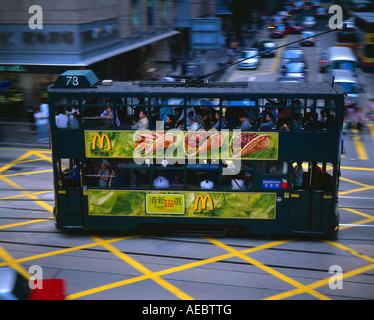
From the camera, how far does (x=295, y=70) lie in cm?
3012

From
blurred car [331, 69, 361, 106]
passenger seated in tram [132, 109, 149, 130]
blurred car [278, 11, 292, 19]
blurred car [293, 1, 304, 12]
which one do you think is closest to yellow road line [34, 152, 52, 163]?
passenger seated in tram [132, 109, 149, 130]

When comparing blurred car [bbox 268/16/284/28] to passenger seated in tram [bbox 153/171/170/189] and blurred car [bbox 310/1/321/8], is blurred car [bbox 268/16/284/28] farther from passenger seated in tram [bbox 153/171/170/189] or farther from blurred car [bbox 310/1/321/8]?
passenger seated in tram [bbox 153/171/170/189]

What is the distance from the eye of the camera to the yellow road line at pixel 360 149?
17.2 metres

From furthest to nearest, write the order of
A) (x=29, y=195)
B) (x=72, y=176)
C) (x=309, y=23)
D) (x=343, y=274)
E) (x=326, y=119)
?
(x=309, y=23) < (x=29, y=195) < (x=72, y=176) < (x=326, y=119) < (x=343, y=274)

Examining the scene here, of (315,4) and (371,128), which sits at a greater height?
(315,4)

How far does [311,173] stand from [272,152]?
3.20 feet

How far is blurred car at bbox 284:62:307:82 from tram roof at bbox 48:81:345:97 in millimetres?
20148

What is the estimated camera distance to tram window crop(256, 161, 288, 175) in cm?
979

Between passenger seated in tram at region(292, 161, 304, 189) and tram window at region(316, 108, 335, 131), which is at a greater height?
tram window at region(316, 108, 335, 131)

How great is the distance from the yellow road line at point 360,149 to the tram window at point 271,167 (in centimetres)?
840

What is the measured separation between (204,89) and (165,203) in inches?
102

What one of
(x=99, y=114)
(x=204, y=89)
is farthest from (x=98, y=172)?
(x=204, y=89)

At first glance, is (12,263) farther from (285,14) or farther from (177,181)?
(285,14)
